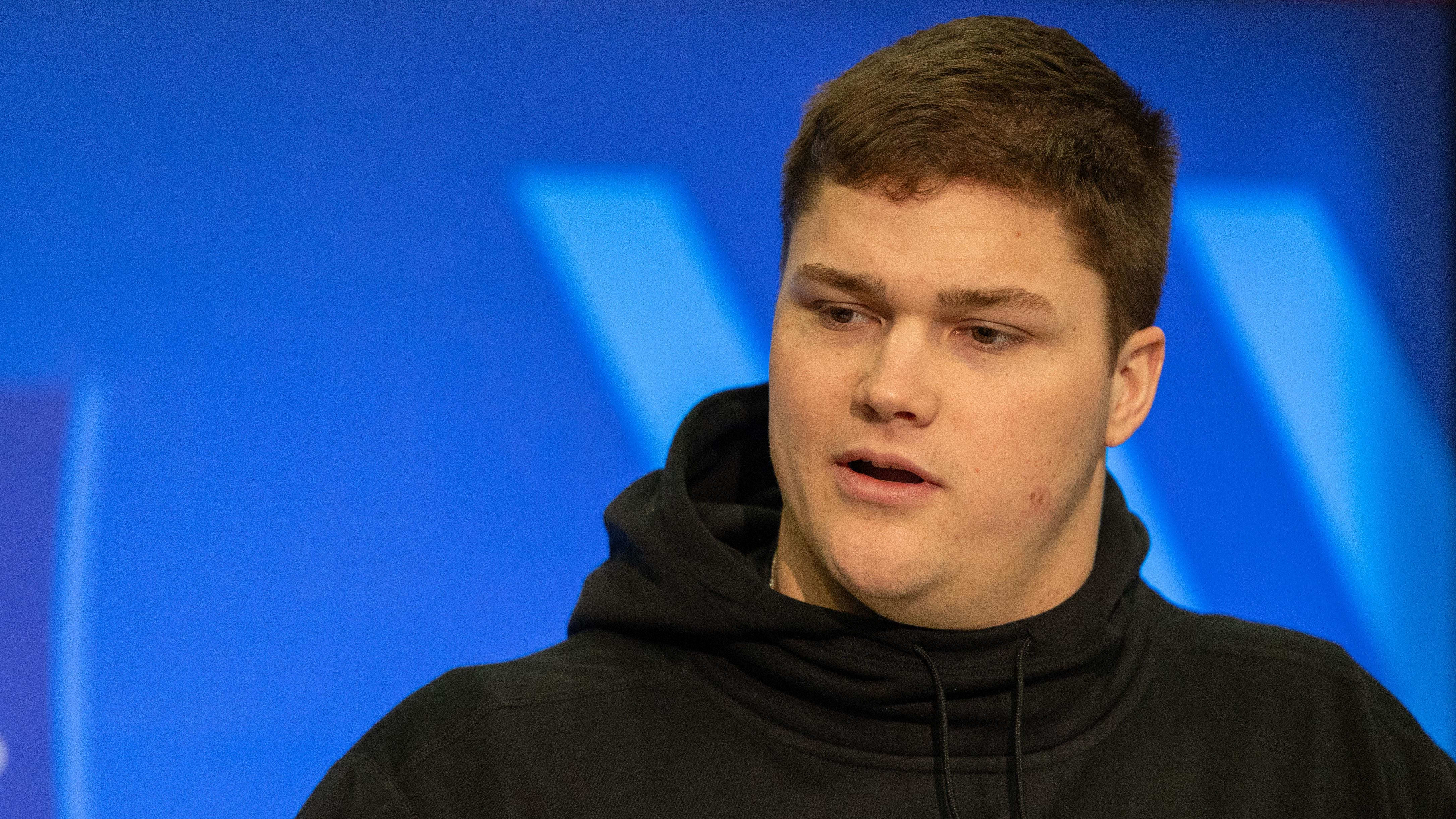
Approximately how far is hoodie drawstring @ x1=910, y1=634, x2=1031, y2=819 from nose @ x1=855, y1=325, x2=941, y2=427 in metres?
0.24

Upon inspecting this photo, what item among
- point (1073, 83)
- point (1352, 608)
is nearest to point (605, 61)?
point (1073, 83)

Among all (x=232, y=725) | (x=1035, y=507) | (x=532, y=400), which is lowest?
(x=232, y=725)

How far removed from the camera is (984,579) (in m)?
1.25

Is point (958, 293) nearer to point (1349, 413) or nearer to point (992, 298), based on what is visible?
point (992, 298)

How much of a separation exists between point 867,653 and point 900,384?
280 millimetres

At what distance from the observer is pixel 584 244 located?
8.05ft

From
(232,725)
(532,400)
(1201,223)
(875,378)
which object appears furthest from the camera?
(1201,223)

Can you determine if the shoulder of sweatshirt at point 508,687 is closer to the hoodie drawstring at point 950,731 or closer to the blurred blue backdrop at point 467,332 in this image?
the hoodie drawstring at point 950,731

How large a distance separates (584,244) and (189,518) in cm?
89

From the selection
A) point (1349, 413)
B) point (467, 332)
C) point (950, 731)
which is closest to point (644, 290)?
point (467, 332)

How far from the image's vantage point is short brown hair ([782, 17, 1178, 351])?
3.92ft

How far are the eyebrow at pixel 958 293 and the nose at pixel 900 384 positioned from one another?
43mm

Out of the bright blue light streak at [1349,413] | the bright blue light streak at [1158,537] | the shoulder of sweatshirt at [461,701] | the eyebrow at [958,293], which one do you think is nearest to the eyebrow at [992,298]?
the eyebrow at [958,293]

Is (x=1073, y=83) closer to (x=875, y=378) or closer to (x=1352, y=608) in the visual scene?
(x=875, y=378)
